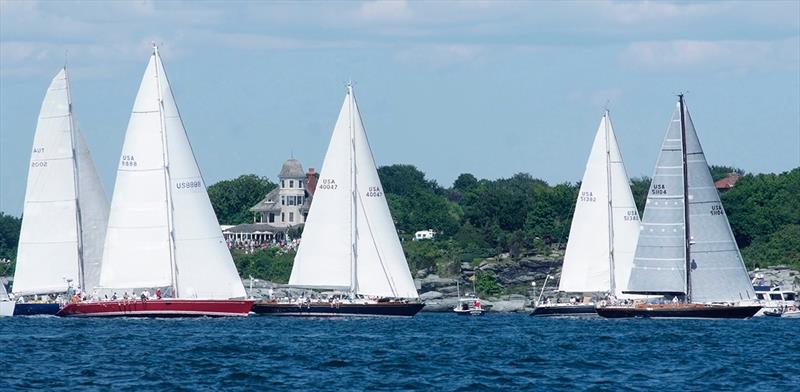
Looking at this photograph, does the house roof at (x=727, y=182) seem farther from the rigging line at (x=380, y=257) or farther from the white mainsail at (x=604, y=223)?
the rigging line at (x=380, y=257)

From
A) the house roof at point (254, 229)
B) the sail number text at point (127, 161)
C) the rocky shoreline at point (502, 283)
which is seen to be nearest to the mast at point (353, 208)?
the sail number text at point (127, 161)

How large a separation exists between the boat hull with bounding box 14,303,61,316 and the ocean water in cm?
515

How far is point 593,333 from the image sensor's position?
2648 inches

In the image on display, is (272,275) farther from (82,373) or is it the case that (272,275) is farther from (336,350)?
(82,373)

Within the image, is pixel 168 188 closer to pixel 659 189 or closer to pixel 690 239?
pixel 659 189

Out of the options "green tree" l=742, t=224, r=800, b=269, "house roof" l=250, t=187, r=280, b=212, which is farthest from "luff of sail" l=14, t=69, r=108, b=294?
"house roof" l=250, t=187, r=280, b=212

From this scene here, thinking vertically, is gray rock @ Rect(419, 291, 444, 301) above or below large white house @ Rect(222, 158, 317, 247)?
below

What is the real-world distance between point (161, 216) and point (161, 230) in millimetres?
619

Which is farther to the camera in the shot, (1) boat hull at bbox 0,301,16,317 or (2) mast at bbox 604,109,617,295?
(2) mast at bbox 604,109,617,295

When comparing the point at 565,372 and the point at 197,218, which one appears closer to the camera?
the point at 565,372

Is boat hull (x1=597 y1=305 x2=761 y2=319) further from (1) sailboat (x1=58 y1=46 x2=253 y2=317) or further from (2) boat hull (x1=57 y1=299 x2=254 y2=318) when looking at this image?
(1) sailboat (x1=58 y1=46 x2=253 y2=317)

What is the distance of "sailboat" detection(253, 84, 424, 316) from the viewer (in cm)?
7719

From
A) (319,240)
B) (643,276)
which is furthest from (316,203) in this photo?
(643,276)

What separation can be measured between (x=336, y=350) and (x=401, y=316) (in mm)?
23478
